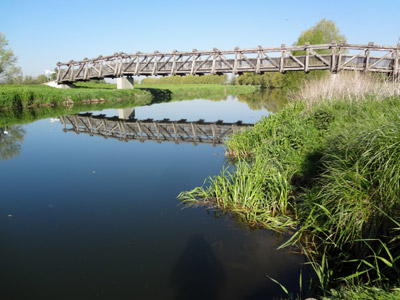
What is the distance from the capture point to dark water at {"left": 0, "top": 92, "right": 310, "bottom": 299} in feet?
10.2

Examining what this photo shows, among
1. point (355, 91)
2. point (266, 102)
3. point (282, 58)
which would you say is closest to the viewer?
point (355, 91)

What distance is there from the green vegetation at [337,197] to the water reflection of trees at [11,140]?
Answer: 710cm

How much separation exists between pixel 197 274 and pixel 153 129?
11032mm

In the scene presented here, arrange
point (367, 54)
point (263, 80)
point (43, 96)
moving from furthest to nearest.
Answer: point (263, 80), point (43, 96), point (367, 54)

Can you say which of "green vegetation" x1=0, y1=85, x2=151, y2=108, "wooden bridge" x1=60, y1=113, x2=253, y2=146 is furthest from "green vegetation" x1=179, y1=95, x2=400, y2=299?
"green vegetation" x1=0, y1=85, x2=151, y2=108

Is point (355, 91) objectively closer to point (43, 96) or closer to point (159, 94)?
point (43, 96)

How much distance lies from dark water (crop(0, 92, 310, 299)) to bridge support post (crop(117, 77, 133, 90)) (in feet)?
88.0

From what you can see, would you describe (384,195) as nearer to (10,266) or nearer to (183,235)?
(183,235)

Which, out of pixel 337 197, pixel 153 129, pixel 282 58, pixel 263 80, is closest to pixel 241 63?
pixel 282 58

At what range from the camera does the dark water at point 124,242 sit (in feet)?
10.2

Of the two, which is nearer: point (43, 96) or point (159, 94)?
point (43, 96)

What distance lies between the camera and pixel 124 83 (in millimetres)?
32938

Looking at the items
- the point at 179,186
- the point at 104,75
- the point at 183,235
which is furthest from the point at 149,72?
the point at 183,235

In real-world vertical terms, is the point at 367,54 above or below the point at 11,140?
above
